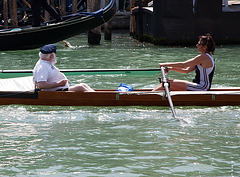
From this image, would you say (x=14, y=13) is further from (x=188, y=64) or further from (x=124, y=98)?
(x=188, y=64)

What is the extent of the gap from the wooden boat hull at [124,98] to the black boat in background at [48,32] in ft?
26.5

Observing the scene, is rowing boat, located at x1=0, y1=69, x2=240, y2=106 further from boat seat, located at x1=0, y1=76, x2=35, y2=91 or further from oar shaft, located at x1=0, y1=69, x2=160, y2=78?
oar shaft, located at x1=0, y1=69, x2=160, y2=78

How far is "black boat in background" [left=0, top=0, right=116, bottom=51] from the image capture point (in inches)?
590

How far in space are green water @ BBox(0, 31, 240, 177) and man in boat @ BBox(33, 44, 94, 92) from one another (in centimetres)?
37

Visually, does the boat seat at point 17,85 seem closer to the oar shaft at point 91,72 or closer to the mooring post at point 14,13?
the oar shaft at point 91,72

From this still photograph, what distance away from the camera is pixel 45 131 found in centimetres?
592

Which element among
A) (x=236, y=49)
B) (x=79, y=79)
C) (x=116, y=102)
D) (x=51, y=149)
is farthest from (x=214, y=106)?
(x=236, y=49)

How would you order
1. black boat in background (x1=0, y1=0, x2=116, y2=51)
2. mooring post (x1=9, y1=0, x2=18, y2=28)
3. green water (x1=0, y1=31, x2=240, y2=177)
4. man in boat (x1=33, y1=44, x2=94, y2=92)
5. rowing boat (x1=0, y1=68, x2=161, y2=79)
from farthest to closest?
mooring post (x1=9, y1=0, x2=18, y2=28) < black boat in background (x1=0, y1=0, x2=116, y2=51) < rowing boat (x1=0, y1=68, x2=161, y2=79) < man in boat (x1=33, y1=44, x2=94, y2=92) < green water (x1=0, y1=31, x2=240, y2=177)

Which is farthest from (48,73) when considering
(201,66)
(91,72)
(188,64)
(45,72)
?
(201,66)

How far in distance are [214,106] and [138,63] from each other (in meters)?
6.11

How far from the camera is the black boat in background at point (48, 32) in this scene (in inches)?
590

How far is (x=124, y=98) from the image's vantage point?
7.07m

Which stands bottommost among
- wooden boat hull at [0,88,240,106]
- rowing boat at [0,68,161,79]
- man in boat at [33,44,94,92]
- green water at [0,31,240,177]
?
green water at [0,31,240,177]

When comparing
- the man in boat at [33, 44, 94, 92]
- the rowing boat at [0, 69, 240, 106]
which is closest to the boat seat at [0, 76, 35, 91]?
the rowing boat at [0, 69, 240, 106]
